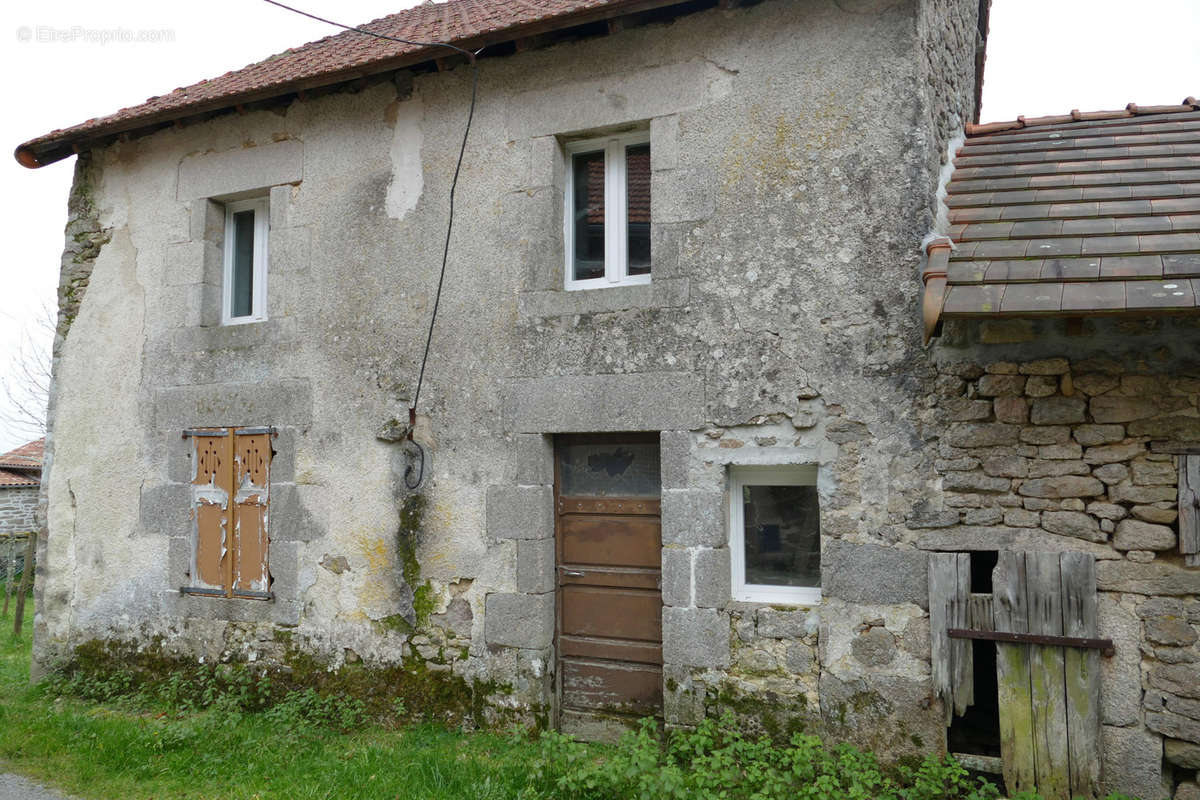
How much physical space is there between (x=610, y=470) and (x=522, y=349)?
955mm

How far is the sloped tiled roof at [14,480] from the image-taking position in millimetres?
16438

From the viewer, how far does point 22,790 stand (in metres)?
4.83

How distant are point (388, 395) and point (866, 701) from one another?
3.55 meters

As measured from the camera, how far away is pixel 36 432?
25.4m

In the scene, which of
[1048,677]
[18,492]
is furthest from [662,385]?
[18,492]

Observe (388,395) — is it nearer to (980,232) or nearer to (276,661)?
(276,661)

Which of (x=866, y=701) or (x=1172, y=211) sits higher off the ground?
(x=1172, y=211)

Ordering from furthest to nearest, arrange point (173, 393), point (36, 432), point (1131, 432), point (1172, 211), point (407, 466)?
point (36, 432) < point (173, 393) < point (407, 466) < point (1172, 211) < point (1131, 432)

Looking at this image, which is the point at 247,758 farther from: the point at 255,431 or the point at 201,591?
the point at 255,431

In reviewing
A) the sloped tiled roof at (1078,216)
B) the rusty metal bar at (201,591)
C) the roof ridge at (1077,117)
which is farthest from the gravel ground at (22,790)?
the roof ridge at (1077,117)

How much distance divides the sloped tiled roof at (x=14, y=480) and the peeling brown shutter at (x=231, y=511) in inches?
509

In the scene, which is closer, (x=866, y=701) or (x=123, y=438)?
(x=866, y=701)

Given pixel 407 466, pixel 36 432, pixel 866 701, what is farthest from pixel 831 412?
pixel 36 432

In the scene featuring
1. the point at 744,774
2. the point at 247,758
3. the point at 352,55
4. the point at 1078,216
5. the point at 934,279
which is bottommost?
the point at 247,758
